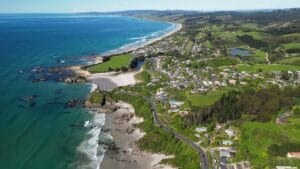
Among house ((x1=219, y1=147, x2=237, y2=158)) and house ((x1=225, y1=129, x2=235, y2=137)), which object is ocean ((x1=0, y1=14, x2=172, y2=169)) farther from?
house ((x1=225, y1=129, x2=235, y2=137))

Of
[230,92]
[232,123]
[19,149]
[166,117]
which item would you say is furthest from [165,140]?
[230,92]

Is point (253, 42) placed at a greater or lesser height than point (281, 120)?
lesser

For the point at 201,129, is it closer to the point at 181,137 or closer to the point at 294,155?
the point at 181,137

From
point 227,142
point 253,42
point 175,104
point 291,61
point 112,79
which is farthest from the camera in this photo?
point 253,42

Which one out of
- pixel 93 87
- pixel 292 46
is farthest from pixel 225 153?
pixel 292 46

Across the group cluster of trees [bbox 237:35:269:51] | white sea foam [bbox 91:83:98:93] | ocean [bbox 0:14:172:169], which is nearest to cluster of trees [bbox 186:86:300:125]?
ocean [bbox 0:14:172:169]

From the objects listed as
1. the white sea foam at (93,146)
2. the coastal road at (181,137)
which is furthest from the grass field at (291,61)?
the white sea foam at (93,146)

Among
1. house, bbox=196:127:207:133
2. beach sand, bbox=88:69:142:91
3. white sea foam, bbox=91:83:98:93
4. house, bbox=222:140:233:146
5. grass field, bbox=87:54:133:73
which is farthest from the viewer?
grass field, bbox=87:54:133:73
